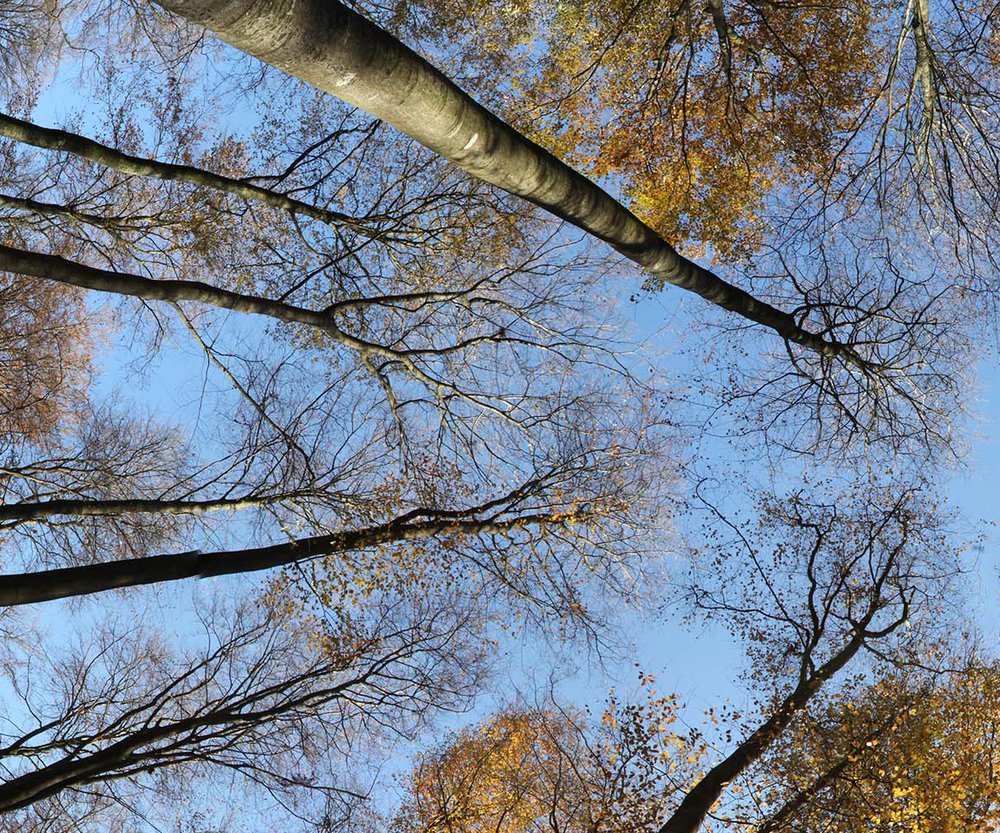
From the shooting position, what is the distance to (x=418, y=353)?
32.7 ft

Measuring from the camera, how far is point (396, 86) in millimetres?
3613

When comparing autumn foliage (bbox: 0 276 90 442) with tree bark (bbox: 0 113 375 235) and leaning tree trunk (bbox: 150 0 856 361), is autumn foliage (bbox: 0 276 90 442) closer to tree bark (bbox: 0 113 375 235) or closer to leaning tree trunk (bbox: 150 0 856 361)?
tree bark (bbox: 0 113 375 235)

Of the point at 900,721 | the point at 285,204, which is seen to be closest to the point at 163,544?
the point at 285,204

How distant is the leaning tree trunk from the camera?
2.95m

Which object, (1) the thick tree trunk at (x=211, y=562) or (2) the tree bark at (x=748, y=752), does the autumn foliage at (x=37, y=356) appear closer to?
(1) the thick tree trunk at (x=211, y=562)

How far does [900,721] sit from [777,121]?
31.3 ft

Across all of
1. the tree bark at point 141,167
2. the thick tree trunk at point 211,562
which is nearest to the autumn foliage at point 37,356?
the tree bark at point 141,167

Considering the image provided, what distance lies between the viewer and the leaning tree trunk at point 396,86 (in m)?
2.95

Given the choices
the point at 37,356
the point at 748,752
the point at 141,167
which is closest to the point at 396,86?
the point at 141,167

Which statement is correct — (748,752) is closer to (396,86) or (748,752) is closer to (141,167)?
(396,86)

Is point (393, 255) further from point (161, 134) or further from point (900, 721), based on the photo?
point (900, 721)

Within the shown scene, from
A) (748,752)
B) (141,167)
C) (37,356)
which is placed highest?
(37,356)

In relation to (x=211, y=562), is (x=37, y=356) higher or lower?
higher

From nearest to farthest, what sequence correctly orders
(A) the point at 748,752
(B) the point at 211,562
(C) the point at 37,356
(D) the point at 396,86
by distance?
(D) the point at 396,86 → (B) the point at 211,562 → (A) the point at 748,752 → (C) the point at 37,356
